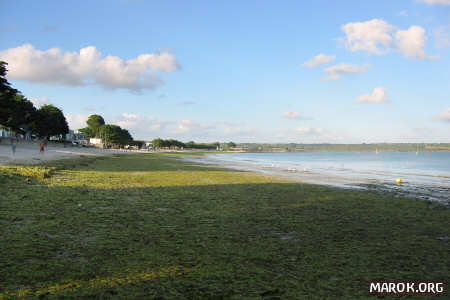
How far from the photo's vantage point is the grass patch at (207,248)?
16.0 ft

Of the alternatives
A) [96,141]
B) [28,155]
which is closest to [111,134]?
[96,141]

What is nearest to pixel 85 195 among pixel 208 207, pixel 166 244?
pixel 208 207

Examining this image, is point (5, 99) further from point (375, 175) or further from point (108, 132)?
point (108, 132)

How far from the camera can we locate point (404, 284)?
5.30 metres

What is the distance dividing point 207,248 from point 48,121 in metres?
105

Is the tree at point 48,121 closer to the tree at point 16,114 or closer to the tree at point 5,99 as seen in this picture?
the tree at point 16,114

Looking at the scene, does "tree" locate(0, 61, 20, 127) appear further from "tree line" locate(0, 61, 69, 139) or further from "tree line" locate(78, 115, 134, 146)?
"tree line" locate(78, 115, 134, 146)

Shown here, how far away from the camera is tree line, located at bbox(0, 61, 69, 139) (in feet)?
178

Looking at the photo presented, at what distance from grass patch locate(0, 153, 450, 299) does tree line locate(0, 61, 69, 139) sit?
51.1m

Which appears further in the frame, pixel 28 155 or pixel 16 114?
pixel 16 114

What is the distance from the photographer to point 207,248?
271 inches

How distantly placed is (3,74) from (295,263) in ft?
196

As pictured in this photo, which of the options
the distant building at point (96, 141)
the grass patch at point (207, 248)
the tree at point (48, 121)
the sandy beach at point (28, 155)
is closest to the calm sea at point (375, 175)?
the grass patch at point (207, 248)

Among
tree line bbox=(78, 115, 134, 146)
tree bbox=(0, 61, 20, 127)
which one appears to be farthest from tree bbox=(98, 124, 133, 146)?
tree bbox=(0, 61, 20, 127)
